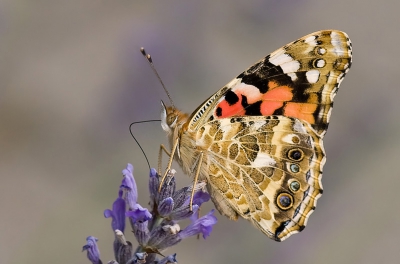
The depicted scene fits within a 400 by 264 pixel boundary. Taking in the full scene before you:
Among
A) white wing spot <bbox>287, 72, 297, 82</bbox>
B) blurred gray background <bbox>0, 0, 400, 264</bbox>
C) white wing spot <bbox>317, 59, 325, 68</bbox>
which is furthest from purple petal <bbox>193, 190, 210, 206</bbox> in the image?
blurred gray background <bbox>0, 0, 400, 264</bbox>

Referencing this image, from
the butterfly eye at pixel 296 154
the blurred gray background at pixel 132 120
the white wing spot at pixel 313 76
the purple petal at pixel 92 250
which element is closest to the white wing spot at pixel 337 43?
the white wing spot at pixel 313 76

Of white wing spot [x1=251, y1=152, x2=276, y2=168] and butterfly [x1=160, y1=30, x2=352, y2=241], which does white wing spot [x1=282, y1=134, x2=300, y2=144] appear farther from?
white wing spot [x1=251, y1=152, x2=276, y2=168]

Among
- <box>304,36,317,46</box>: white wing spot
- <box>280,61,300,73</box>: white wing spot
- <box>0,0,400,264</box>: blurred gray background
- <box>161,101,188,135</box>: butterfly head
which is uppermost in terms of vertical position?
<box>304,36,317,46</box>: white wing spot

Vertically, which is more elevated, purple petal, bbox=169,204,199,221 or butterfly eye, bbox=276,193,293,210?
purple petal, bbox=169,204,199,221

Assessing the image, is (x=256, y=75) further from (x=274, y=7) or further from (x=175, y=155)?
(x=274, y=7)

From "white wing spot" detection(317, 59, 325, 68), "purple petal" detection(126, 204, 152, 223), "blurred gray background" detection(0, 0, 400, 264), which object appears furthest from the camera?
"blurred gray background" detection(0, 0, 400, 264)

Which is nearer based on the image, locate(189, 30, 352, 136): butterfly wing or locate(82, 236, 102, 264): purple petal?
locate(82, 236, 102, 264): purple petal

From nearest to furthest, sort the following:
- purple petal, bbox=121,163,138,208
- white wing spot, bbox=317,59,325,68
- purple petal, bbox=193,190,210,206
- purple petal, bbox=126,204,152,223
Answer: purple petal, bbox=126,204,152,223 < purple petal, bbox=121,163,138,208 < purple petal, bbox=193,190,210,206 < white wing spot, bbox=317,59,325,68

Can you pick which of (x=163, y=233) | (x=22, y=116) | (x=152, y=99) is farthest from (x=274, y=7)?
(x=163, y=233)
